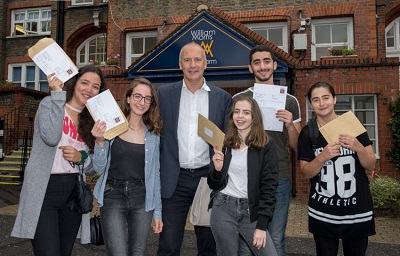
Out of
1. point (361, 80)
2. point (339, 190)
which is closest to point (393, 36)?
point (361, 80)

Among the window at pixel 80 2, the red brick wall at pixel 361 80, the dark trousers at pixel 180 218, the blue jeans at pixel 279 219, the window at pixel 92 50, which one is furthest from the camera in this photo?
the window at pixel 92 50

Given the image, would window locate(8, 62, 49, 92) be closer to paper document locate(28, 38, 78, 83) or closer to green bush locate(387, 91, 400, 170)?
green bush locate(387, 91, 400, 170)

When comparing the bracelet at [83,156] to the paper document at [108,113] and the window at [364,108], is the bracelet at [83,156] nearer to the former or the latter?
the paper document at [108,113]

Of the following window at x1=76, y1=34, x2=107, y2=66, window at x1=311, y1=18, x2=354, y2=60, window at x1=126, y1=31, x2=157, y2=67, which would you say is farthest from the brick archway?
window at x1=311, y1=18, x2=354, y2=60

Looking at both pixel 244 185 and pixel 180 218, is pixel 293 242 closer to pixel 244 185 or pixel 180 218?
pixel 180 218

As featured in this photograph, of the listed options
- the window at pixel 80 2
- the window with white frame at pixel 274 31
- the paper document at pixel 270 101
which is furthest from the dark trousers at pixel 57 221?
the window at pixel 80 2

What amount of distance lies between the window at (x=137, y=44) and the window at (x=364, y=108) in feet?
21.3

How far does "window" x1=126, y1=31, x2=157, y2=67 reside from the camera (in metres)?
13.4

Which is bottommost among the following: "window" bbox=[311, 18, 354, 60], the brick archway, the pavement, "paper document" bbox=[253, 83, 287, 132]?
the pavement

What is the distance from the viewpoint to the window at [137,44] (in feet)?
44.0

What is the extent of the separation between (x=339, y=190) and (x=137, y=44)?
1173 cm

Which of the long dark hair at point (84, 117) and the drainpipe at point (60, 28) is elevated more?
the drainpipe at point (60, 28)

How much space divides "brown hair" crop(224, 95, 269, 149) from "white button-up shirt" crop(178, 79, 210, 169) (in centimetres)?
37

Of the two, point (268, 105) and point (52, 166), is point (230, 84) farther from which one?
point (52, 166)
